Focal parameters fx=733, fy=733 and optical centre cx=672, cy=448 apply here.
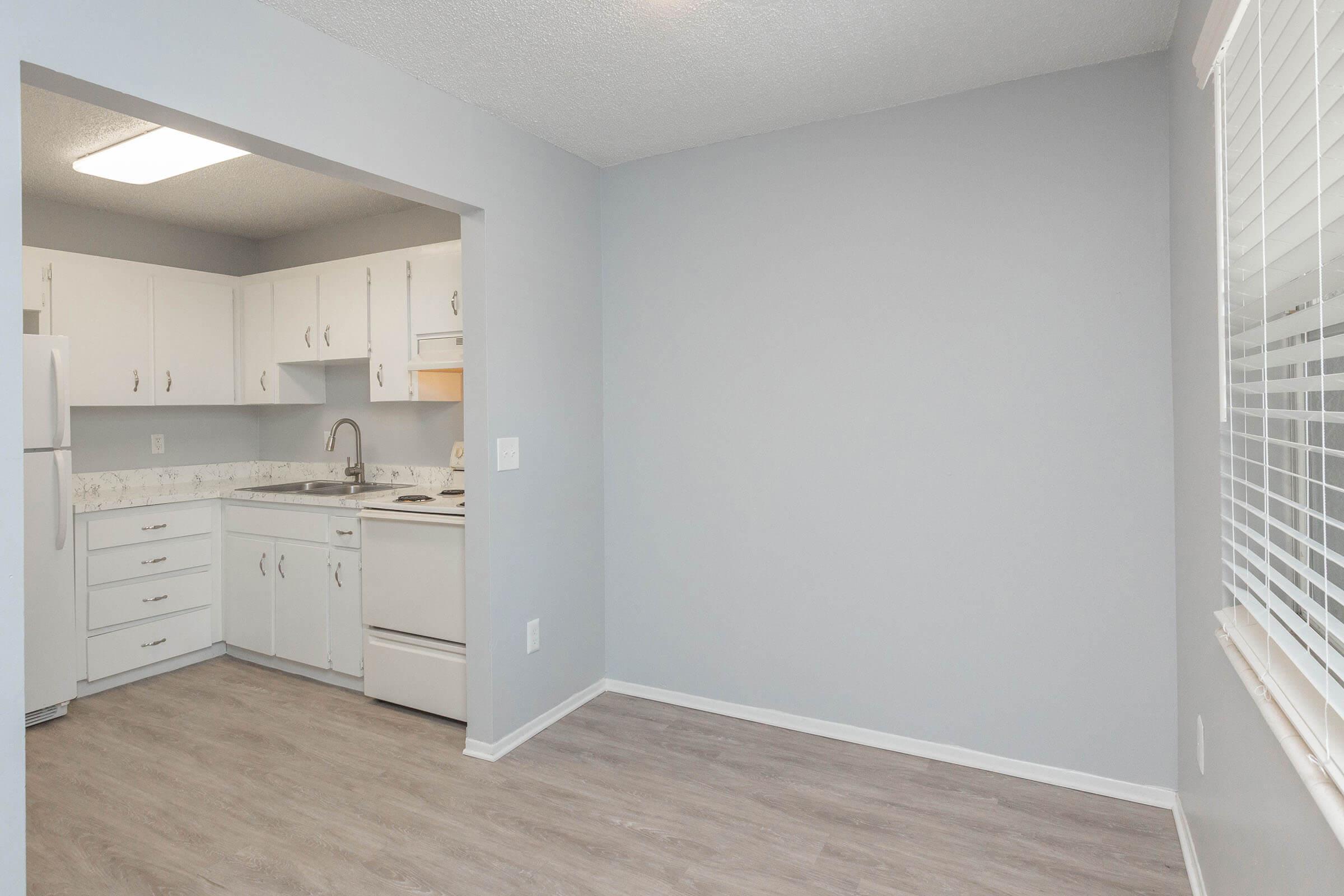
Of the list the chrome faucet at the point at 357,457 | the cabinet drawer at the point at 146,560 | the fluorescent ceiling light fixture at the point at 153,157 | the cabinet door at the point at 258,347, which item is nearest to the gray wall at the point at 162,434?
the cabinet door at the point at 258,347

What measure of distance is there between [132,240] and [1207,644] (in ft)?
17.5

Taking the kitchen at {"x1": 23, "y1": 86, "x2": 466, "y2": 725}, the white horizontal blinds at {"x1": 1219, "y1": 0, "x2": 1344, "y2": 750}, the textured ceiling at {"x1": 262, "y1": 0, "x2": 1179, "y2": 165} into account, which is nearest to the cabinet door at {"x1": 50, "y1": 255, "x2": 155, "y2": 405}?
the kitchen at {"x1": 23, "y1": 86, "x2": 466, "y2": 725}

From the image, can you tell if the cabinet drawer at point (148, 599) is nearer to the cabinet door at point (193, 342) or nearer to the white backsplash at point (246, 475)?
the white backsplash at point (246, 475)

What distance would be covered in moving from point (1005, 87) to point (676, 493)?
79.8 inches

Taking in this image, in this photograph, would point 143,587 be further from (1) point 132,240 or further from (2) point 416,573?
(1) point 132,240

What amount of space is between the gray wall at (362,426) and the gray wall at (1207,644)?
3229 mm

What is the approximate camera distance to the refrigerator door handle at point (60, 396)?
316 cm

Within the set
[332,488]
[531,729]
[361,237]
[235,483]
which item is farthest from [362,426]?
[531,729]

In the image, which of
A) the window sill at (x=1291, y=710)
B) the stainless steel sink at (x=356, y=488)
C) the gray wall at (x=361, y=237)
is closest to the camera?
the window sill at (x=1291, y=710)

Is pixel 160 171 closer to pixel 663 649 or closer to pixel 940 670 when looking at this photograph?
pixel 663 649

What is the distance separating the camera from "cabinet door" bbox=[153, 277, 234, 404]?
405cm

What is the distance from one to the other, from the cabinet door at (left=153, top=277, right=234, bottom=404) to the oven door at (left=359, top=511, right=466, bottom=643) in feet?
5.42

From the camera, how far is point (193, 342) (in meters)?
4.19

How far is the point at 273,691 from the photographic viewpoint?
3.54m
